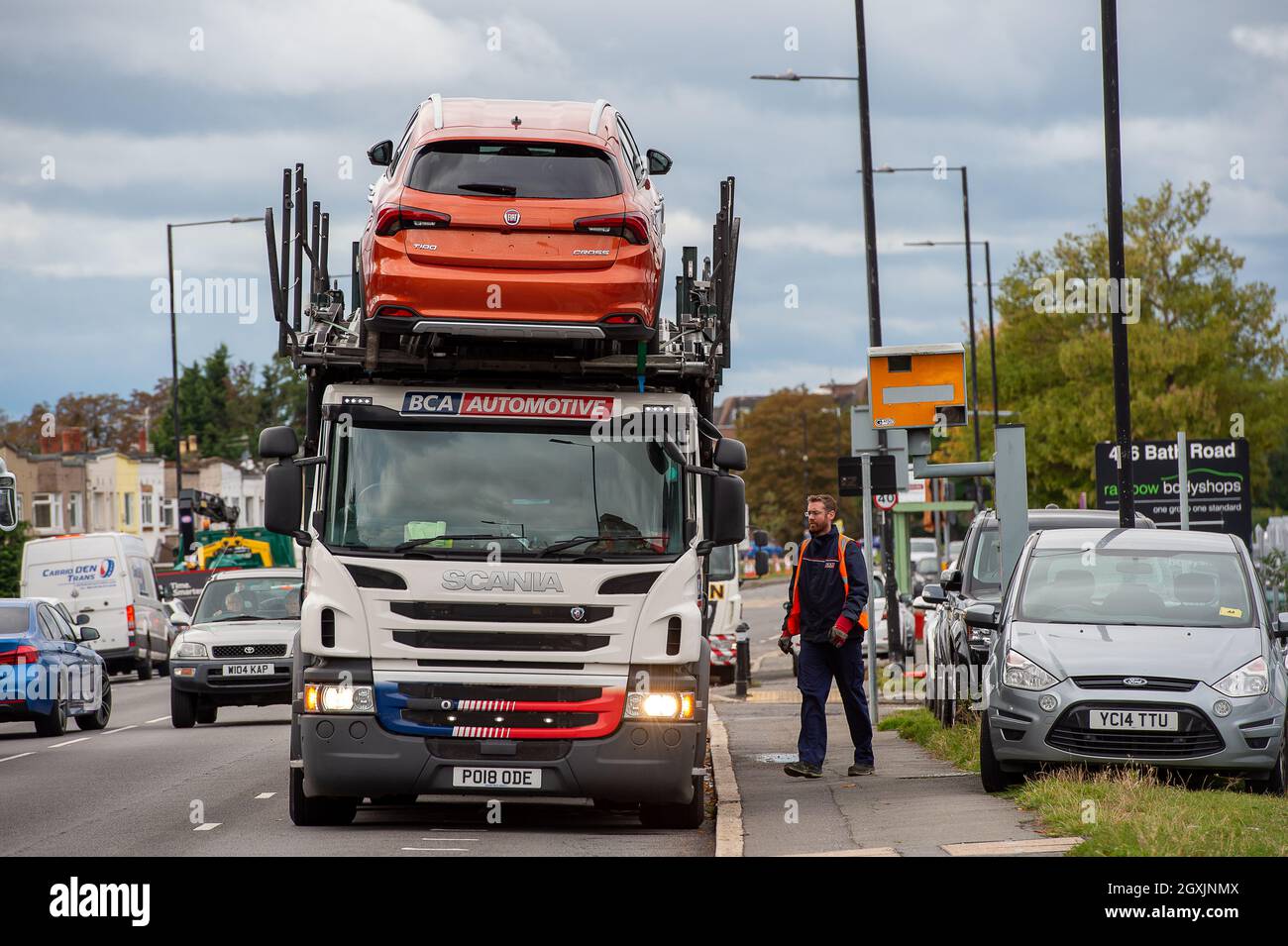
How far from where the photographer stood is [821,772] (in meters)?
14.6

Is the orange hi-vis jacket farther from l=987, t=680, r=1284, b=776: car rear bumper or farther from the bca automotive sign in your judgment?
the bca automotive sign

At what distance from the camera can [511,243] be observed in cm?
1125

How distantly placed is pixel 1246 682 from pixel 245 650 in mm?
13063

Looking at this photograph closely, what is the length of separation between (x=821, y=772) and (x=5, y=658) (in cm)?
1073

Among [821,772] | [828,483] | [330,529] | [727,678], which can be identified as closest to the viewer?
[330,529]

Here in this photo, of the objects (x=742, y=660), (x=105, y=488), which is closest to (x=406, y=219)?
(x=742, y=660)

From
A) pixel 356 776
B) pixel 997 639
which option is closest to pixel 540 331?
pixel 356 776

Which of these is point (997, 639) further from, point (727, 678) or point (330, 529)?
point (727, 678)

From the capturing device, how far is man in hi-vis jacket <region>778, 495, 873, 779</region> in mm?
14219

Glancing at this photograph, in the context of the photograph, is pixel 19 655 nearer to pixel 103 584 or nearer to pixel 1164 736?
pixel 1164 736

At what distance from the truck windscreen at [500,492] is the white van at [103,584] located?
97.3ft

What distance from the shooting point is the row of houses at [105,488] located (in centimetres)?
8075

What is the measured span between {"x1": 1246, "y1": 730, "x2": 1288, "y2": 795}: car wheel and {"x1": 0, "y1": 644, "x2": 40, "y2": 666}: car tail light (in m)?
13.8

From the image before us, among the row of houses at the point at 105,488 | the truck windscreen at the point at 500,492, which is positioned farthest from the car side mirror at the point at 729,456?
Answer: the row of houses at the point at 105,488
